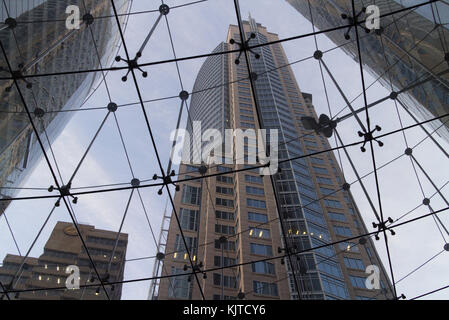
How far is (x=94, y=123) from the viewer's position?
→ 92625mm

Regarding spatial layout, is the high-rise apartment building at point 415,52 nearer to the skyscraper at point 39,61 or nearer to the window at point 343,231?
the skyscraper at point 39,61

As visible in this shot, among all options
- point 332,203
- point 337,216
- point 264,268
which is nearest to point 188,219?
point 264,268

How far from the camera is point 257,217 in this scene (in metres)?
55.7

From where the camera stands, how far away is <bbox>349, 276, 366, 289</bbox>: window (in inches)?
1839

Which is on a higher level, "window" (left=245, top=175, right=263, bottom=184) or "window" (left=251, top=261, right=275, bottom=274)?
"window" (left=245, top=175, right=263, bottom=184)

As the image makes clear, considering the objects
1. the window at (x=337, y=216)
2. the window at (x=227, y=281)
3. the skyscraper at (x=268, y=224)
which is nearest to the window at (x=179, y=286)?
the skyscraper at (x=268, y=224)

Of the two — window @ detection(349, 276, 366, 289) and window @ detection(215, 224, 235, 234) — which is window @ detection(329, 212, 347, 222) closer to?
window @ detection(349, 276, 366, 289)

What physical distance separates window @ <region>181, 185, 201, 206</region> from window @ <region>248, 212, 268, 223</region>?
35.3ft

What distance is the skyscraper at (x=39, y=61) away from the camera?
15484 millimetres

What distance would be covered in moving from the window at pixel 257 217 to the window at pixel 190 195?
35.3ft

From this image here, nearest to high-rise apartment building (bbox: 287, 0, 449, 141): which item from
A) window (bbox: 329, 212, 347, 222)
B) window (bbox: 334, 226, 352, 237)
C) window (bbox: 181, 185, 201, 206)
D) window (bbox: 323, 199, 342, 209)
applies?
window (bbox: 334, 226, 352, 237)

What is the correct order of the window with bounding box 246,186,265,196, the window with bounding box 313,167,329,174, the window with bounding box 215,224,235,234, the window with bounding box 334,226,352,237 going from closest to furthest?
the window with bounding box 334,226,352,237, the window with bounding box 215,224,235,234, the window with bounding box 246,186,265,196, the window with bounding box 313,167,329,174
